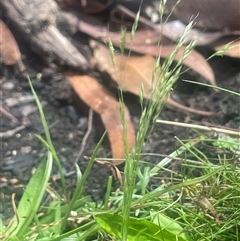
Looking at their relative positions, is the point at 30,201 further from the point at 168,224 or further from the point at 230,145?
the point at 230,145

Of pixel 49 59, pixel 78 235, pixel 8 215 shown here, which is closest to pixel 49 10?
pixel 49 59

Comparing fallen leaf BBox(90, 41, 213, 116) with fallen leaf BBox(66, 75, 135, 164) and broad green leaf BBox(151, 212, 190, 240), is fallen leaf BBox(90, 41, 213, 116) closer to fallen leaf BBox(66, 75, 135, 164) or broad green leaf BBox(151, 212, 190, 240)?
fallen leaf BBox(66, 75, 135, 164)

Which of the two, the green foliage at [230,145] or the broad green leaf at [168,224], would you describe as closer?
the broad green leaf at [168,224]

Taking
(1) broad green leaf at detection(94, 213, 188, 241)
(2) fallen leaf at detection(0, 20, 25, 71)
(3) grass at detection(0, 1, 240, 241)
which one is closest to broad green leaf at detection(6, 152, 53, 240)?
(3) grass at detection(0, 1, 240, 241)

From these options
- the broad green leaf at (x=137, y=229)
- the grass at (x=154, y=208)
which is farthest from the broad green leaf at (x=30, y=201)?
the broad green leaf at (x=137, y=229)

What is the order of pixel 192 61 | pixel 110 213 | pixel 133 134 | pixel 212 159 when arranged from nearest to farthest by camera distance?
pixel 110 213 → pixel 212 159 → pixel 133 134 → pixel 192 61

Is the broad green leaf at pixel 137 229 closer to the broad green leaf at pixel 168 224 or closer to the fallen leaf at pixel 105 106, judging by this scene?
the broad green leaf at pixel 168 224

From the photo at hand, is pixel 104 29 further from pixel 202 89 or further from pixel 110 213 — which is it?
pixel 110 213
